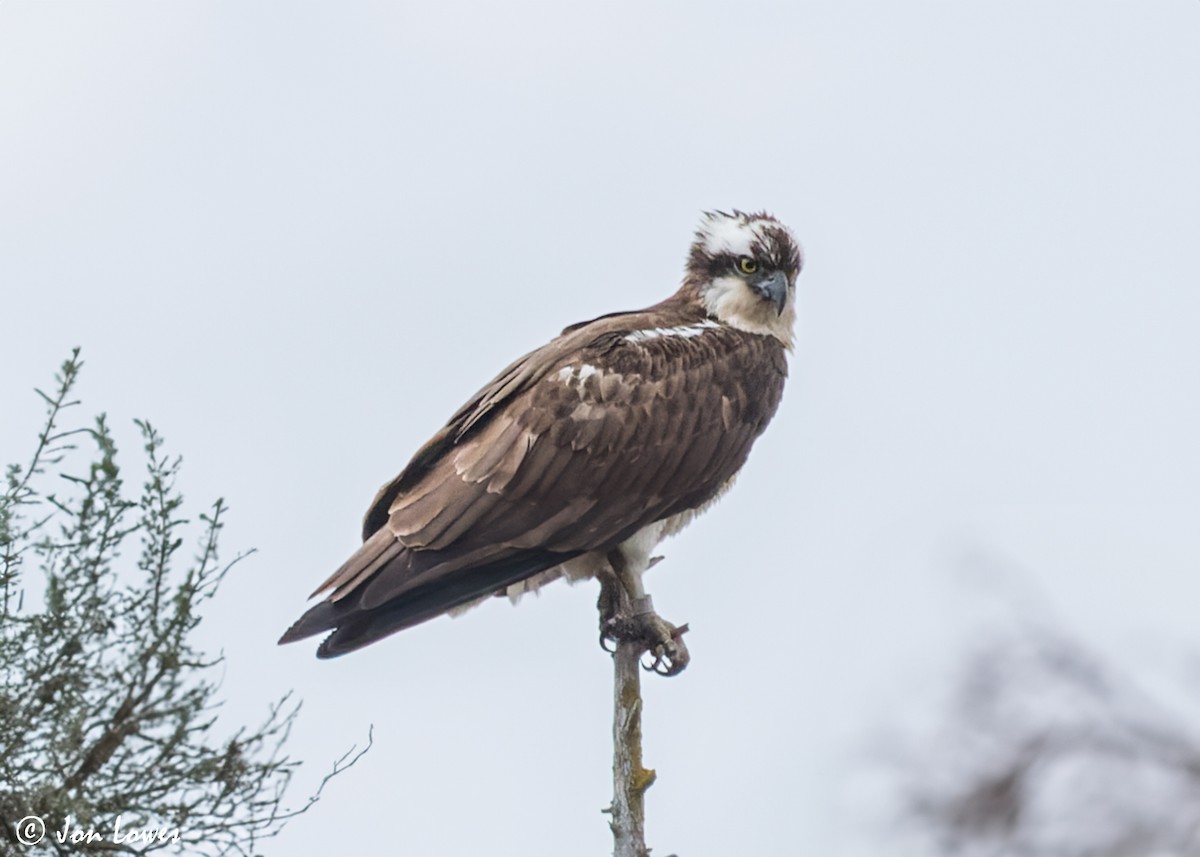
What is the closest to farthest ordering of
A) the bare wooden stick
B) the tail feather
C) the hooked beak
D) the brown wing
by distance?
the bare wooden stick < the tail feather < the brown wing < the hooked beak

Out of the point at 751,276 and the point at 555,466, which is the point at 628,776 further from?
the point at 751,276

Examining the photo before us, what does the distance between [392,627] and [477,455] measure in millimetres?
902

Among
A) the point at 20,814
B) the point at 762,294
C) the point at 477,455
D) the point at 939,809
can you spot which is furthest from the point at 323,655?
the point at 939,809

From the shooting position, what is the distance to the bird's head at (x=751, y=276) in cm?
725

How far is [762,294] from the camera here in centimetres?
723

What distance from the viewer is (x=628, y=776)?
5289 millimetres

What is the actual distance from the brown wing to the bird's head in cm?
24

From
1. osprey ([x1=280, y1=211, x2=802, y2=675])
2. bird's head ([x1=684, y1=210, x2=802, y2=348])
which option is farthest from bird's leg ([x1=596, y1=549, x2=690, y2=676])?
bird's head ([x1=684, y1=210, x2=802, y2=348])

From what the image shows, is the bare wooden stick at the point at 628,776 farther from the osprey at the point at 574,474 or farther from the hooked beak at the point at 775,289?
the hooked beak at the point at 775,289

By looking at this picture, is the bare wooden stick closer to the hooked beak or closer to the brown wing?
the brown wing

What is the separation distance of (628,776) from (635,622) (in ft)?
2.92

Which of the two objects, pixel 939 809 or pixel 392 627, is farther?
pixel 392 627

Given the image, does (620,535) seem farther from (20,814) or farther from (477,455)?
(20,814)

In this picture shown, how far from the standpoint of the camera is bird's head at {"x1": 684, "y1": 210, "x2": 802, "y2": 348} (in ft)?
23.8
